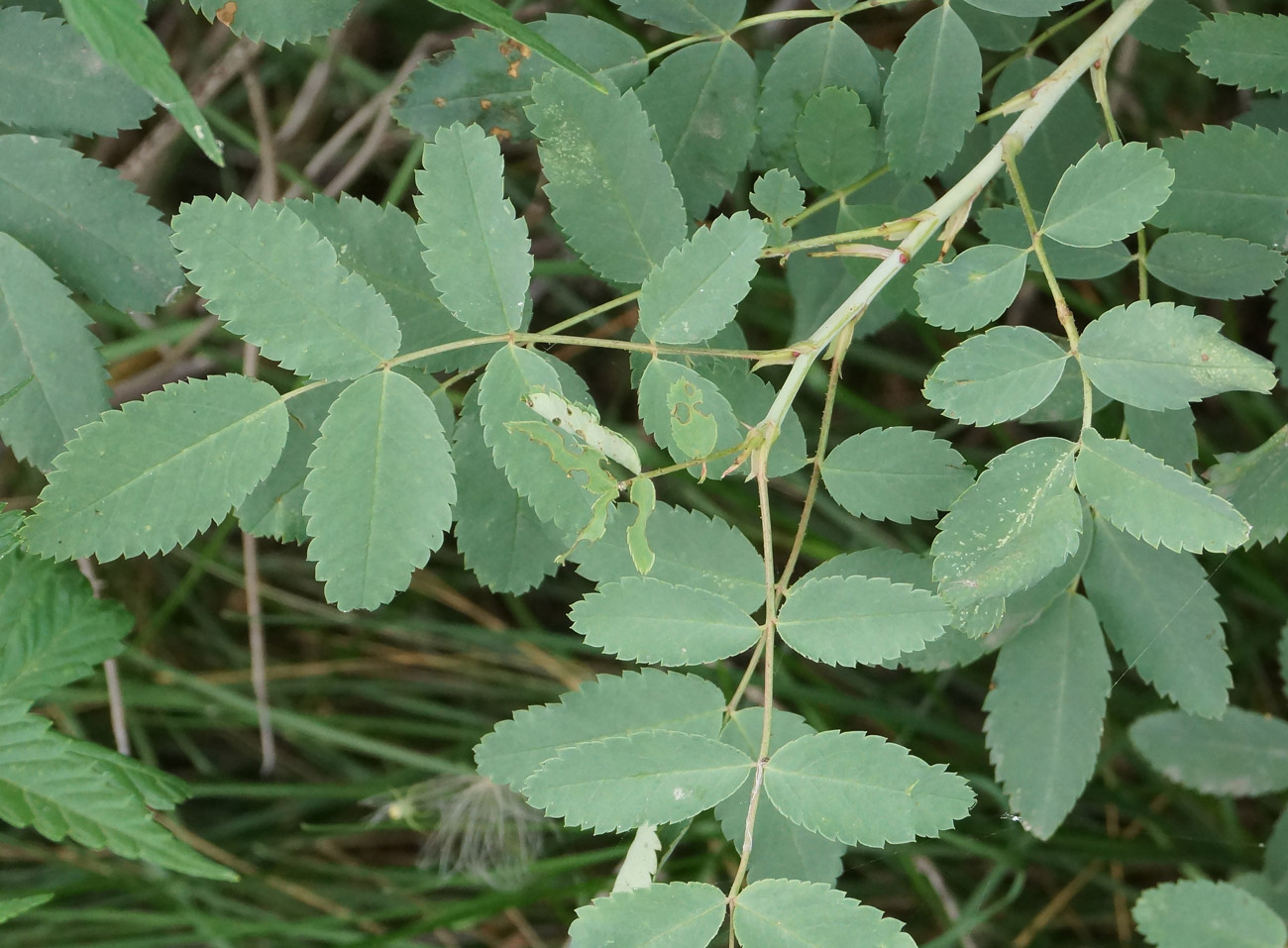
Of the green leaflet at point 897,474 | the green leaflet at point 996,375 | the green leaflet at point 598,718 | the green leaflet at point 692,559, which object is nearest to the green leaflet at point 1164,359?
the green leaflet at point 996,375

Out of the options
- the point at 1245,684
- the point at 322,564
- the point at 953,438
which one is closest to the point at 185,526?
the point at 322,564

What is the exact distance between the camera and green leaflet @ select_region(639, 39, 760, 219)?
1.46 meters

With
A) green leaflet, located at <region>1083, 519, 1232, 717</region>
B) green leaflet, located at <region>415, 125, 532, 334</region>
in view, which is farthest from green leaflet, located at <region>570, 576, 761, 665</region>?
green leaflet, located at <region>1083, 519, 1232, 717</region>

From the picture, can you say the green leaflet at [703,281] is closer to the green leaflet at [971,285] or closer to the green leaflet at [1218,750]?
the green leaflet at [971,285]

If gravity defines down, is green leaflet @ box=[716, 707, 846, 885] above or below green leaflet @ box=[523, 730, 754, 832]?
below

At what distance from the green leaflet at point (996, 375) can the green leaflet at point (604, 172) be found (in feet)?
1.24

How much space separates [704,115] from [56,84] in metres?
0.87

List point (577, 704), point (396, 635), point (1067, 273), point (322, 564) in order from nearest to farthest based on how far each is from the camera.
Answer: point (322, 564), point (577, 704), point (1067, 273), point (396, 635)

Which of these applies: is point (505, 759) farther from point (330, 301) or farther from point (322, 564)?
point (330, 301)

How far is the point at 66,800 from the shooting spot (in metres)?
1.33

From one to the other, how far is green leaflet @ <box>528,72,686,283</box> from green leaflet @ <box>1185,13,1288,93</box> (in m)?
0.75

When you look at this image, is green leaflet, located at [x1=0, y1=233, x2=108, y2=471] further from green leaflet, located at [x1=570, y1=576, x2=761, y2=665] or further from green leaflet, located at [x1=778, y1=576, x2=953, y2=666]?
green leaflet, located at [x1=778, y1=576, x2=953, y2=666]

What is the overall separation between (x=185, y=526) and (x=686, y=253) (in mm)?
655

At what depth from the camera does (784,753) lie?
48.3 inches
